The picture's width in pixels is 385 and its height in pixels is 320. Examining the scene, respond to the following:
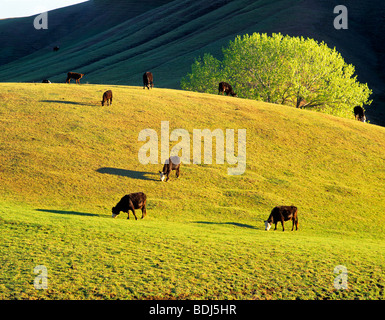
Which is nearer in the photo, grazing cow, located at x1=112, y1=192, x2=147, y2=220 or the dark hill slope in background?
grazing cow, located at x1=112, y1=192, x2=147, y2=220

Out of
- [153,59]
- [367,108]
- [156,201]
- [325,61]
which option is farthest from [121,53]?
[156,201]

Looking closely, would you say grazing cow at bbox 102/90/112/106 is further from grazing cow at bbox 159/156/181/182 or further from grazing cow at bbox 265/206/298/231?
grazing cow at bbox 265/206/298/231

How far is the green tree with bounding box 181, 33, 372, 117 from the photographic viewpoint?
190 feet

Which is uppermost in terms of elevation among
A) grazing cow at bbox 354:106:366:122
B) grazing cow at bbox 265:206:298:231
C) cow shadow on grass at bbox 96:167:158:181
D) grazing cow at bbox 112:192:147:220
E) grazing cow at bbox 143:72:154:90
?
grazing cow at bbox 143:72:154:90

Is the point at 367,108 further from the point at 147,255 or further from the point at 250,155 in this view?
the point at 147,255

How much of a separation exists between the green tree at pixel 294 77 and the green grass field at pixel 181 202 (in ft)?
35.0

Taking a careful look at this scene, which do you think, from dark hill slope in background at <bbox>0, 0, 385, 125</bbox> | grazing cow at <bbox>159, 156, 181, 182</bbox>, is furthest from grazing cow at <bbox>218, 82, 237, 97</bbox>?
dark hill slope in background at <bbox>0, 0, 385, 125</bbox>

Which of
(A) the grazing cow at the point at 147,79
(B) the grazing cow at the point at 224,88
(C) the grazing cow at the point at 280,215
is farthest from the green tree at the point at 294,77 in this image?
(C) the grazing cow at the point at 280,215

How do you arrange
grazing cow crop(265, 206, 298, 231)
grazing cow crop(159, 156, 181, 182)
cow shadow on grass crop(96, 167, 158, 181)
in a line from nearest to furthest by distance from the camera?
grazing cow crop(265, 206, 298, 231), cow shadow on grass crop(96, 167, 158, 181), grazing cow crop(159, 156, 181, 182)

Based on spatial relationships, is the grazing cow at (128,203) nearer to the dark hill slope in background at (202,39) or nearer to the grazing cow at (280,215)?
the grazing cow at (280,215)

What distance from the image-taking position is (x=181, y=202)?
1027 inches

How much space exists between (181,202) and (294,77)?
38187mm

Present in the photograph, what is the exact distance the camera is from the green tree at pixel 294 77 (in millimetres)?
58000

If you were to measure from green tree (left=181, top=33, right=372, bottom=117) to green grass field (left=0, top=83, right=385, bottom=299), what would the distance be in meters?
10.7
